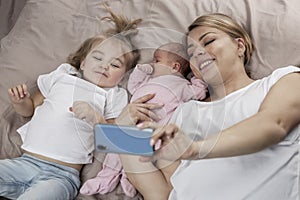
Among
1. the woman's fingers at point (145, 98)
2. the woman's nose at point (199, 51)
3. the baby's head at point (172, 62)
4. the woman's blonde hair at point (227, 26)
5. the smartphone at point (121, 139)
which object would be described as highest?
the woman's blonde hair at point (227, 26)

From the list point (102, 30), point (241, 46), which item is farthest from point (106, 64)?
point (241, 46)

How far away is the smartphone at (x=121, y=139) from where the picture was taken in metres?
0.97

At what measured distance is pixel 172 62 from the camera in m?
1.35

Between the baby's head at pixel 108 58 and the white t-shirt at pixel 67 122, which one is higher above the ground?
the baby's head at pixel 108 58

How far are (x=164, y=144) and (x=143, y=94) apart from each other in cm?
Answer: 38

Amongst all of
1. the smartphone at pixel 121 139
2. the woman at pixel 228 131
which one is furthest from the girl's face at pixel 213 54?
the smartphone at pixel 121 139

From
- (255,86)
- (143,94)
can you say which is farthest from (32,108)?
(255,86)

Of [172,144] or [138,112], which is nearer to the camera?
[172,144]

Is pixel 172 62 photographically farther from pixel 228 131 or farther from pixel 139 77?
pixel 228 131

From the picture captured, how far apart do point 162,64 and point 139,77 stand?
0.22 feet

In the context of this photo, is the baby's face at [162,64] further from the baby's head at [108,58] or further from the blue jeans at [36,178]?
the blue jeans at [36,178]

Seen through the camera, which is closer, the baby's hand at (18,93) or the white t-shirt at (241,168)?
the white t-shirt at (241,168)

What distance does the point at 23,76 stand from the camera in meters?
1.52

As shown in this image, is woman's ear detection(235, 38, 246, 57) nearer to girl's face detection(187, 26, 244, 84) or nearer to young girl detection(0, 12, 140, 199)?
girl's face detection(187, 26, 244, 84)
